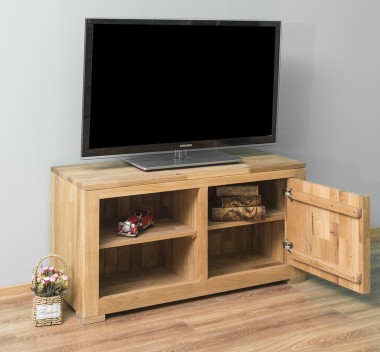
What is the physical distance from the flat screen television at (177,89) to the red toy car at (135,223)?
0.21 m

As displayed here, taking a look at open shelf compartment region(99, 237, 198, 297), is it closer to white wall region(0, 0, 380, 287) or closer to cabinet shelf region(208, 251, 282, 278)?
cabinet shelf region(208, 251, 282, 278)

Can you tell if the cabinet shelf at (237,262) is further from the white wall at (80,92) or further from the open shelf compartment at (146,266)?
the white wall at (80,92)

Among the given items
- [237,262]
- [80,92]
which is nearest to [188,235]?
[237,262]

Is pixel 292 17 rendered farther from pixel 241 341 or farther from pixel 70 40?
pixel 241 341

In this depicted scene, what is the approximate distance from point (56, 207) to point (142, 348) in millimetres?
765

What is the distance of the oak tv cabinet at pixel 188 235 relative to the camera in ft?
9.78

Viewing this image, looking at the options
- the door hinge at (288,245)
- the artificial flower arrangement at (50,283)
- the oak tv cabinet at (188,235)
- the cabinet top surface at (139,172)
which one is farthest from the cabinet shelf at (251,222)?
the artificial flower arrangement at (50,283)

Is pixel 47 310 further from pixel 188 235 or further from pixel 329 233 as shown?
pixel 329 233

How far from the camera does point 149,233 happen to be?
3.14 metres

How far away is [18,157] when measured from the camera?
3.18 m

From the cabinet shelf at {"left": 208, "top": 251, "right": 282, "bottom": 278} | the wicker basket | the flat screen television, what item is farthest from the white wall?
the cabinet shelf at {"left": 208, "top": 251, "right": 282, "bottom": 278}

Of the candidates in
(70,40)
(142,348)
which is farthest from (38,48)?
(142,348)

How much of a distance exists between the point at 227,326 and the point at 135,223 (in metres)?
0.56

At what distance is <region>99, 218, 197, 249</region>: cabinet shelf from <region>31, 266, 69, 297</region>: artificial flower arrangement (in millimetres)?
201
